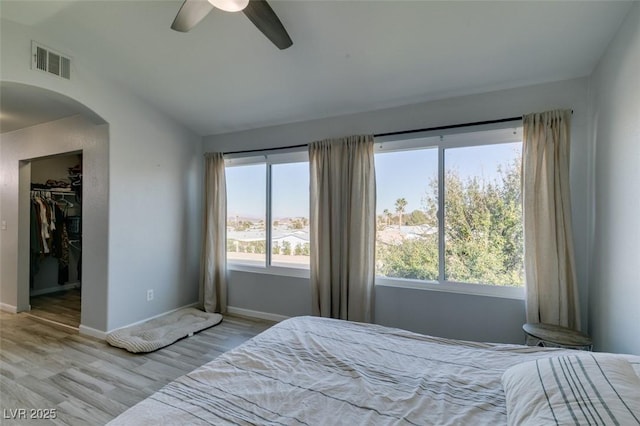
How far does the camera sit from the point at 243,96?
128 inches

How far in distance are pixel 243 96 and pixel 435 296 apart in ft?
9.59

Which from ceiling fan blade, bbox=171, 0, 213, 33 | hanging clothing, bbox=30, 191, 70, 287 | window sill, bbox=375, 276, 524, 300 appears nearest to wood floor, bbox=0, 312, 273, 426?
hanging clothing, bbox=30, 191, 70, 287

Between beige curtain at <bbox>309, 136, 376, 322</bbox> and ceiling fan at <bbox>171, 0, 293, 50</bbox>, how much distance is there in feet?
4.69

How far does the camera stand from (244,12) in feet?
5.79

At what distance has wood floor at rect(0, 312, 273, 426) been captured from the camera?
2068 mm

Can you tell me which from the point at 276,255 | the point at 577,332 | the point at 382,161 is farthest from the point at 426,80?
the point at 276,255

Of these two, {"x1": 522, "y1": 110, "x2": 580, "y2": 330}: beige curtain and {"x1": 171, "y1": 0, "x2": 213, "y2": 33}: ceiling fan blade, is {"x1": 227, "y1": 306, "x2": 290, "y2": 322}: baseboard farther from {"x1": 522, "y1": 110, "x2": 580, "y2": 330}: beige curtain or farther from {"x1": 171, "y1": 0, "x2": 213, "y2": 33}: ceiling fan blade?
{"x1": 171, "y1": 0, "x2": 213, "y2": 33}: ceiling fan blade

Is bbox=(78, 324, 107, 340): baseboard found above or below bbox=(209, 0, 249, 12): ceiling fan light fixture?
below

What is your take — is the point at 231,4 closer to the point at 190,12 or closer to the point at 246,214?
the point at 190,12

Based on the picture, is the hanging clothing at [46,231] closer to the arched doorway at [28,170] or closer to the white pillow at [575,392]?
the arched doorway at [28,170]

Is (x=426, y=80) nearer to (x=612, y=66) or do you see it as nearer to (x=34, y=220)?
(x=612, y=66)

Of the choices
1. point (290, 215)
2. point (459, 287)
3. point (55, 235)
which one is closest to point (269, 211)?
point (290, 215)

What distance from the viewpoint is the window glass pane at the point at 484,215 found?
8.77 feet

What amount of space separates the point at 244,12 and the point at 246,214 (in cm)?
271
